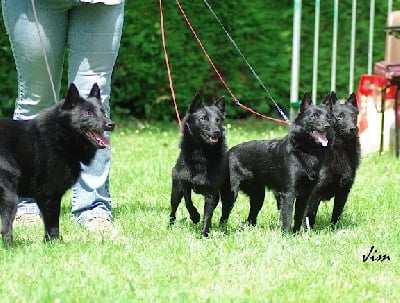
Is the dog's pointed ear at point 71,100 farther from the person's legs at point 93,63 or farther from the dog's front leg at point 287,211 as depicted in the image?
the dog's front leg at point 287,211

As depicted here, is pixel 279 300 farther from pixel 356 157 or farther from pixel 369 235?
pixel 356 157

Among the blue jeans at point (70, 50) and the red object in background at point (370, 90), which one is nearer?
the blue jeans at point (70, 50)

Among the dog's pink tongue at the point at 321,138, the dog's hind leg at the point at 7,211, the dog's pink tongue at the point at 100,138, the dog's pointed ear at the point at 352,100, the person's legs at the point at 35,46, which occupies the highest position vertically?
the person's legs at the point at 35,46

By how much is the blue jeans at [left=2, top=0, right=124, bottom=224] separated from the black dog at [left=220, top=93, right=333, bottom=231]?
2.79 feet

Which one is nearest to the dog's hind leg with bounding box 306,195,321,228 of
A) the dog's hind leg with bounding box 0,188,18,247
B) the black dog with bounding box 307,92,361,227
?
the black dog with bounding box 307,92,361,227

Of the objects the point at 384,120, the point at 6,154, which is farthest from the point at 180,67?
the point at 6,154

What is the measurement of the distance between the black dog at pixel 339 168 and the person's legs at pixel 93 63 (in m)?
1.35

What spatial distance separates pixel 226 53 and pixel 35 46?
261 inches

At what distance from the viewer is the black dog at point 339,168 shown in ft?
17.9

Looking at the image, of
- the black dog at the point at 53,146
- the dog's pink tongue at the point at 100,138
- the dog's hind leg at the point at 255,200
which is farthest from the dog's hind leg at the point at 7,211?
the dog's hind leg at the point at 255,200

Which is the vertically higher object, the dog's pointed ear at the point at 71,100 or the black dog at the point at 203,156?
the dog's pointed ear at the point at 71,100

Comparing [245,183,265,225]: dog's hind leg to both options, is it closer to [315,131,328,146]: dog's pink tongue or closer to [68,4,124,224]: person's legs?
[315,131,328,146]: dog's pink tongue

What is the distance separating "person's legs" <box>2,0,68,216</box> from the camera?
5102 millimetres

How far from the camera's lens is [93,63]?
526 cm
